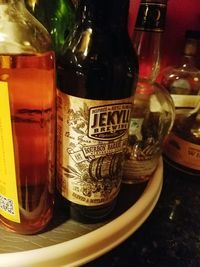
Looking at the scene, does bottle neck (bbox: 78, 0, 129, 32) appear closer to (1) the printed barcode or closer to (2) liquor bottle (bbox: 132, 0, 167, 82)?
(2) liquor bottle (bbox: 132, 0, 167, 82)

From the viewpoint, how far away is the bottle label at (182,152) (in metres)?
0.46

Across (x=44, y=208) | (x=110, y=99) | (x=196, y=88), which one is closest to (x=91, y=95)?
(x=110, y=99)

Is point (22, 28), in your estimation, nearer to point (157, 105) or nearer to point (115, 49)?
point (115, 49)

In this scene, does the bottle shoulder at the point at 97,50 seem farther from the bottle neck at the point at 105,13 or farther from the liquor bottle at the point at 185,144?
the liquor bottle at the point at 185,144

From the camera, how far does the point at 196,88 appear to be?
1.69ft

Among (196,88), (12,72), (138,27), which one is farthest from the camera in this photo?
(196,88)

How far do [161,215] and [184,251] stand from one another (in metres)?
0.06

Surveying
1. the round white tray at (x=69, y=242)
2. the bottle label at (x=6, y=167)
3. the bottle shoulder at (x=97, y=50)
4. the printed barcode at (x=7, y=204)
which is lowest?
the round white tray at (x=69, y=242)

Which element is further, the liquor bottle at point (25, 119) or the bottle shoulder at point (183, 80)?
the bottle shoulder at point (183, 80)

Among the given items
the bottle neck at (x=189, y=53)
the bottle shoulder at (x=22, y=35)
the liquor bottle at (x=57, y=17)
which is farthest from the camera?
the bottle neck at (x=189, y=53)

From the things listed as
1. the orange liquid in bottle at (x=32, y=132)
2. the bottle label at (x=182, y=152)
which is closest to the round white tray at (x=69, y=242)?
the orange liquid in bottle at (x=32, y=132)

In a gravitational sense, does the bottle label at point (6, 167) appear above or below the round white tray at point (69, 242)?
above

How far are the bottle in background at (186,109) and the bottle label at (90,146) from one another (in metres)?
0.19

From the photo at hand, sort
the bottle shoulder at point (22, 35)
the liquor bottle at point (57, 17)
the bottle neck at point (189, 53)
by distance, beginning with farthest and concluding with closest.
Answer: the bottle neck at point (189, 53), the liquor bottle at point (57, 17), the bottle shoulder at point (22, 35)
